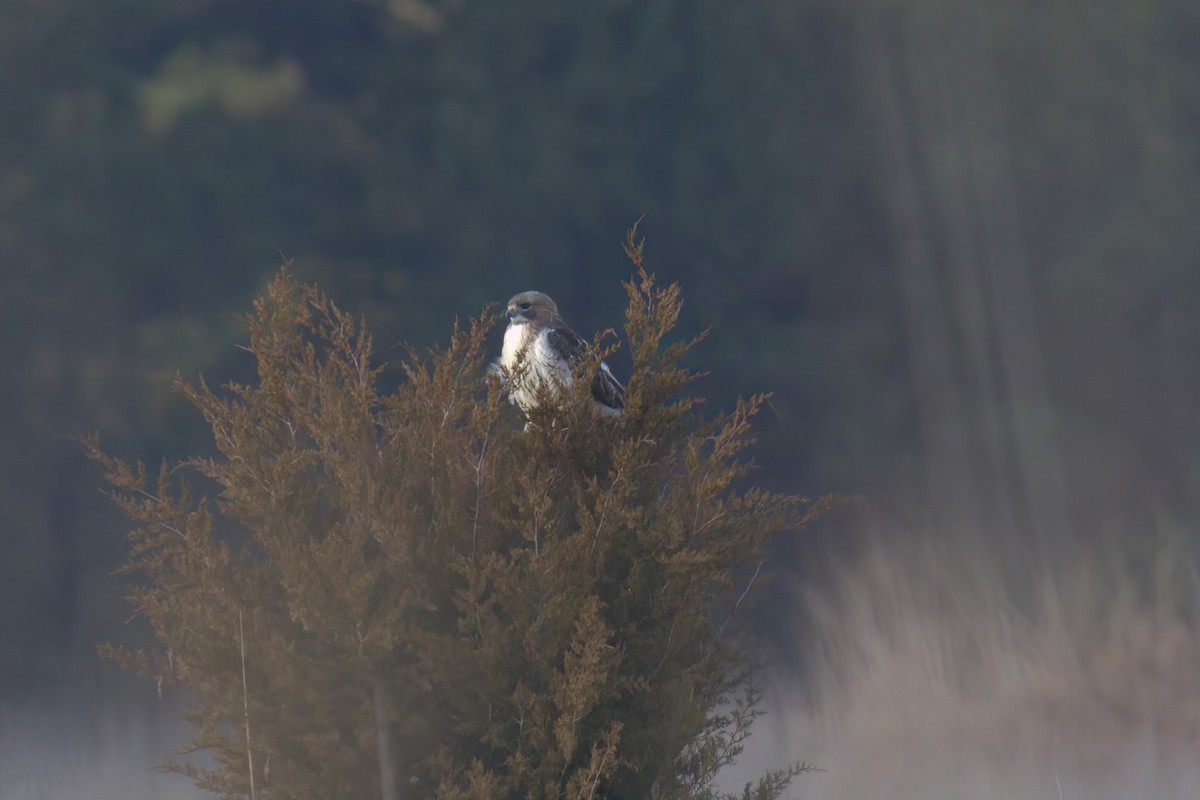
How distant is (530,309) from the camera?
4461 millimetres

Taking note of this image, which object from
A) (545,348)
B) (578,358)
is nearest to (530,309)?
(545,348)

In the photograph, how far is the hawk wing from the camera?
3731mm

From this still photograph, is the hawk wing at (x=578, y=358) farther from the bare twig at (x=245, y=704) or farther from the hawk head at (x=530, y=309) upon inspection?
the bare twig at (x=245, y=704)

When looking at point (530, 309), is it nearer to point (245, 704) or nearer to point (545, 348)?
point (545, 348)

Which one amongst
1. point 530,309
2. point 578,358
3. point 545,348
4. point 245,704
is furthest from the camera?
point 530,309

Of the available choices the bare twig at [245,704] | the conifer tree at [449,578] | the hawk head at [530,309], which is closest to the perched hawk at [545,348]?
the hawk head at [530,309]

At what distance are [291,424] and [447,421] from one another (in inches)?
16.0

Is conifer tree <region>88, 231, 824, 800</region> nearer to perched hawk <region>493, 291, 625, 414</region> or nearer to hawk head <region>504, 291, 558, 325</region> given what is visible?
perched hawk <region>493, 291, 625, 414</region>

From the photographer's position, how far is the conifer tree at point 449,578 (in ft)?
8.89

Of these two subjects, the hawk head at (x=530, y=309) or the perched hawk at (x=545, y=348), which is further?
the hawk head at (x=530, y=309)

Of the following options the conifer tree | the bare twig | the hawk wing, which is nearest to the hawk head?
the hawk wing

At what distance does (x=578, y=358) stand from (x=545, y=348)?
224mm

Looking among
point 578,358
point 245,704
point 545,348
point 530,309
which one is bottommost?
point 245,704

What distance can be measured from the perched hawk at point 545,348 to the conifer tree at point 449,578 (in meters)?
0.42
